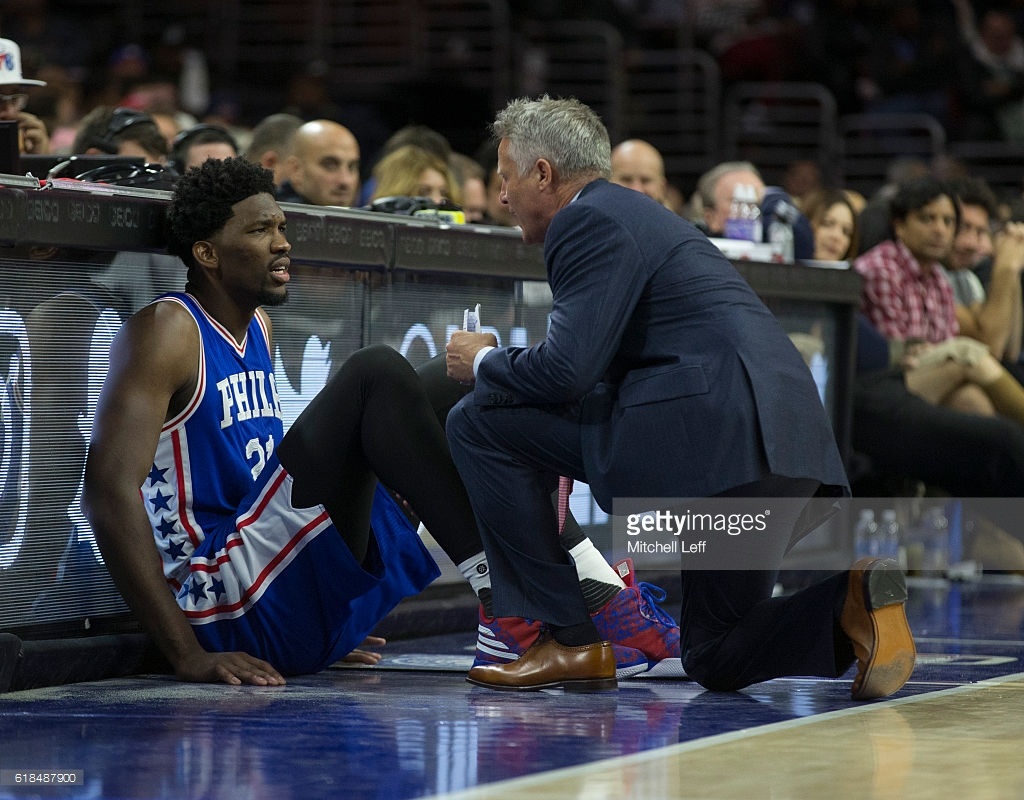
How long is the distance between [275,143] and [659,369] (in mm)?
4141

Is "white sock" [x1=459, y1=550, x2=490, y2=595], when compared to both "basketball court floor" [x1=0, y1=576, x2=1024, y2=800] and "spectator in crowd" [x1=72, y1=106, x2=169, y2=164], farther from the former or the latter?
"spectator in crowd" [x1=72, y1=106, x2=169, y2=164]

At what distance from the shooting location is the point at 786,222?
7609mm

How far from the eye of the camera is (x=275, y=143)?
7.69 meters

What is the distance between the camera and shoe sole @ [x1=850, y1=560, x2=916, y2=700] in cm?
385

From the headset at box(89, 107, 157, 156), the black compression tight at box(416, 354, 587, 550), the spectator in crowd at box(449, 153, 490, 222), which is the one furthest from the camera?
the spectator in crowd at box(449, 153, 490, 222)

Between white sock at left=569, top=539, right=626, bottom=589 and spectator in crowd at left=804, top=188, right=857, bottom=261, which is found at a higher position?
spectator in crowd at left=804, top=188, right=857, bottom=261

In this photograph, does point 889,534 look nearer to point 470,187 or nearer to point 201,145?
point 470,187

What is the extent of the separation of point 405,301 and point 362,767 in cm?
246

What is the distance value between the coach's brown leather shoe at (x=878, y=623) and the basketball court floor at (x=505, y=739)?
0.08 metres

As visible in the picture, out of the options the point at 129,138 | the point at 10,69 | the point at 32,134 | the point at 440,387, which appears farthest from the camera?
the point at 129,138

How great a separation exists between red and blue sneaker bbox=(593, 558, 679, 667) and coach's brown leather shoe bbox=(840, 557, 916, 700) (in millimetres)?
654

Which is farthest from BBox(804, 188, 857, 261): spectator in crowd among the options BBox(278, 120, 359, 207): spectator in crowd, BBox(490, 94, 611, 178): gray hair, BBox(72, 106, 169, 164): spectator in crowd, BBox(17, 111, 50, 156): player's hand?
BBox(490, 94, 611, 178): gray hair

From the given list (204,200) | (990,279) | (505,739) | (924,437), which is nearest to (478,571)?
(505,739)

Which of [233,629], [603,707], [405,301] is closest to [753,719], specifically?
[603,707]
